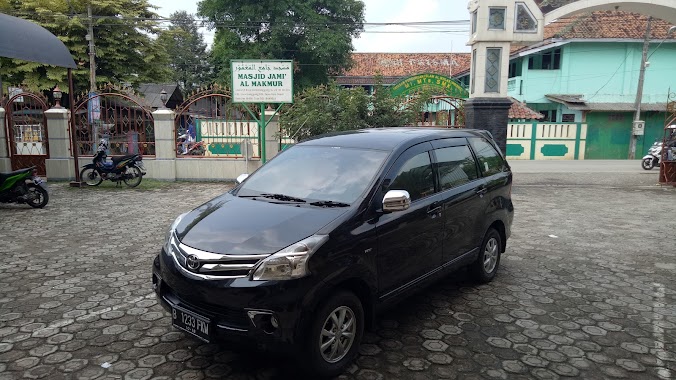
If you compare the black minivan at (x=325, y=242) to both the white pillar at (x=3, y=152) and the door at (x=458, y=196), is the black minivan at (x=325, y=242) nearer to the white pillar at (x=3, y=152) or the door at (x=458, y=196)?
the door at (x=458, y=196)

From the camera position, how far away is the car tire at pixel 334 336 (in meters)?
2.93

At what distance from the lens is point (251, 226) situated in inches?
128

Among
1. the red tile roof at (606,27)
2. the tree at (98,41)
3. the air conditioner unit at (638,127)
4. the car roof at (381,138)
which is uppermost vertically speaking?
the red tile roof at (606,27)

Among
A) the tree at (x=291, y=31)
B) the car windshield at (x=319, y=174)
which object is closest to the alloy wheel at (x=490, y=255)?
the car windshield at (x=319, y=174)

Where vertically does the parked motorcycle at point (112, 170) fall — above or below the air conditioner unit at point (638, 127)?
below

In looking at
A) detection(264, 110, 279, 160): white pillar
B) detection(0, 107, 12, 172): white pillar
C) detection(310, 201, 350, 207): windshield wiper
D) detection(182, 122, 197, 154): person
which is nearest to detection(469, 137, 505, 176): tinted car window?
detection(310, 201, 350, 207): windshield wiper

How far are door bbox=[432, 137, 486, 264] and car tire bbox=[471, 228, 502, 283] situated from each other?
0.71 ft

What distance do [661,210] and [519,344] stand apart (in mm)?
7600

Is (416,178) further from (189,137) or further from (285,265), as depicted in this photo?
(189,137)

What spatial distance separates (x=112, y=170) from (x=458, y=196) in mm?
9806

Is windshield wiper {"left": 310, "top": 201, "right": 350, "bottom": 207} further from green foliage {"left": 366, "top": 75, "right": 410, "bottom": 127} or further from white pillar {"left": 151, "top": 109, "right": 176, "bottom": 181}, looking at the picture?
white pillar {"left": 151, "top": 109, "right": 176, "bottom": 181}

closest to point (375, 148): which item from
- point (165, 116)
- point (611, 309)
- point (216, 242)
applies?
point (216, 242)

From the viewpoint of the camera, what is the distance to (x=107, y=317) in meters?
4.10

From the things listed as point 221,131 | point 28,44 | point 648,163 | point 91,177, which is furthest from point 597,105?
point 28,44
